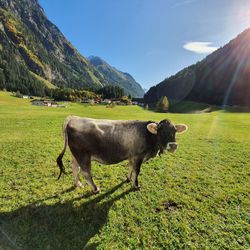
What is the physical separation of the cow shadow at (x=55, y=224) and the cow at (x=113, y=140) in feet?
3.50

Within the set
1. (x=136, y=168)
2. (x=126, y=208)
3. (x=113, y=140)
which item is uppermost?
(x=113, y=140)

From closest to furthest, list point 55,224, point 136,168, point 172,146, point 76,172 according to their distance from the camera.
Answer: point 55,224 < point 172,146 < point 136,168 < point 76,172

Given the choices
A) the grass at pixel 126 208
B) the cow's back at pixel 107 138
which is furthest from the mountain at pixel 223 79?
the cow's back at pixel 107 138

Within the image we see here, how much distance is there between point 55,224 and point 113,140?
3.41 m

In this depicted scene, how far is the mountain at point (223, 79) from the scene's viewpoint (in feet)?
416

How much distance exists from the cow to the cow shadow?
42.0 inches

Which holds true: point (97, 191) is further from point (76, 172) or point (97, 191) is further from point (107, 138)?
point (107, 138)

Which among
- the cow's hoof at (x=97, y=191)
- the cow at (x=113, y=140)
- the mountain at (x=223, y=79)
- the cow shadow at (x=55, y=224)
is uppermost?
the mountain at (x=223, y=79)

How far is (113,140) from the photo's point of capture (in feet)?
25.0

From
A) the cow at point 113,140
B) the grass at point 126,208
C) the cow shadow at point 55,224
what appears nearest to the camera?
the cow shadow at point 55,224

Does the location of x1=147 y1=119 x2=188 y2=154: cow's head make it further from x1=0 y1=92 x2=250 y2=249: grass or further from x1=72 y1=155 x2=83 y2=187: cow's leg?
x1=72 y1=155 x2=83 y2=187: cow's leg

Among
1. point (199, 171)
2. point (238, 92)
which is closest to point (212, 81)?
point (238, 92)

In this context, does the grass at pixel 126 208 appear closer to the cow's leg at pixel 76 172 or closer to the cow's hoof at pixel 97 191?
the cow's hoof at pixel 97 191

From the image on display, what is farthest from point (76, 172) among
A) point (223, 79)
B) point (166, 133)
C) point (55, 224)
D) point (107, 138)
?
point (223, 79)
